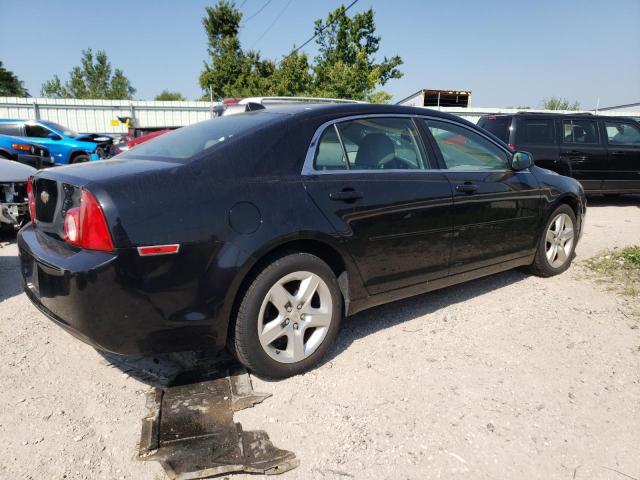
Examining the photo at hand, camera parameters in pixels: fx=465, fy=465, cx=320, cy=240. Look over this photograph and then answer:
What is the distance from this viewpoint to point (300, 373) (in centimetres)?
283

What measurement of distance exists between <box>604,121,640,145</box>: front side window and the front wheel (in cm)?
524

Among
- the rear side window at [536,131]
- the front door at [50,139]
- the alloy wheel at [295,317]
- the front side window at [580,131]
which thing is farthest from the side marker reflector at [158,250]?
the front door at [50,139]

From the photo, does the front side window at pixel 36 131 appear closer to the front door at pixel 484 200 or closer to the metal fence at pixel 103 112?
the metal fence at pixel 103 112

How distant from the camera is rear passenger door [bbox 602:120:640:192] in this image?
8648 millimetres

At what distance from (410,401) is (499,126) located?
7055mm

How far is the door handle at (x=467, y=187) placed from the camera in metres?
3.50

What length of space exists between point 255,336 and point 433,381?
3.59 feet

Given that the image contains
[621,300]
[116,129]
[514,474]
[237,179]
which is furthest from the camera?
[116,129]

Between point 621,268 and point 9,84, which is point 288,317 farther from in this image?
point 9,84

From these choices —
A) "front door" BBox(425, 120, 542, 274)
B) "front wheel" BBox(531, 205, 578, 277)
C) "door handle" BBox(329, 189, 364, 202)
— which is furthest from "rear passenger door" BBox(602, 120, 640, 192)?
"door handle" BBox(329, 189, 364, 202)

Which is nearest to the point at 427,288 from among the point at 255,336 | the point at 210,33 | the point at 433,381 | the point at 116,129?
the point at 433,381

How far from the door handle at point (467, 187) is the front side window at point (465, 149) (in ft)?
0.51

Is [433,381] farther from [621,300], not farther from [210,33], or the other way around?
[210,33]

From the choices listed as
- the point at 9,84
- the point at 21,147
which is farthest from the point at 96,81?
the point at 21,147
